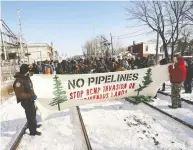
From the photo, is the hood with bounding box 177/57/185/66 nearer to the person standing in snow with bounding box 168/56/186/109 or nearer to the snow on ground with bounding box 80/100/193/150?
the person standing in snow with bounding box 168/56/186/109

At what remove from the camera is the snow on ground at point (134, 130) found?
5.48m

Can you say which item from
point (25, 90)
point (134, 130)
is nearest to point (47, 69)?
point (25, 90)

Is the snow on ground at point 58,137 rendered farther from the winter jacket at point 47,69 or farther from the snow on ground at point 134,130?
the winter jacket at point 47,69

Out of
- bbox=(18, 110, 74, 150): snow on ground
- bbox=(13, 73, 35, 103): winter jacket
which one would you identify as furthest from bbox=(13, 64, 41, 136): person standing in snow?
bbox=(18, 110, 74, 150): snow on ground

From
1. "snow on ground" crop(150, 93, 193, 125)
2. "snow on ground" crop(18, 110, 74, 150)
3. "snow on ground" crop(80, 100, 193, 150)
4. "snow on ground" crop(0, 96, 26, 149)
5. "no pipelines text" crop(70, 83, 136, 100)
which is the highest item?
"no pipelines text" crop(70, 83, 136, 100)

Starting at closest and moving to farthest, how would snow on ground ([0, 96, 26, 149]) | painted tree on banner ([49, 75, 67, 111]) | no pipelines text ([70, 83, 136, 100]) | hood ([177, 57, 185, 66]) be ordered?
snow on ground ([0, 96, 26, 149]), painted tree on banner ([49, 75, 67, 111]), no pipelines text ([70, 83, 136, 100]), hood ([177, 57, 185, 66])

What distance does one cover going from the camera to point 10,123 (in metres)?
8.26

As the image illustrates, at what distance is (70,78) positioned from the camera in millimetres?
7695

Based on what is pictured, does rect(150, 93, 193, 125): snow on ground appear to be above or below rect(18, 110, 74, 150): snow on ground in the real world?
above

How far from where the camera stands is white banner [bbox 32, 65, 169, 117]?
723 centimetres

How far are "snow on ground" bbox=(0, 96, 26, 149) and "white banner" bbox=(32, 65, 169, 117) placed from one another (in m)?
1.18

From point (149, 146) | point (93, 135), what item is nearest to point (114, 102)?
point (93, 135)

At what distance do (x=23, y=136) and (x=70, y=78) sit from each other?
228cm

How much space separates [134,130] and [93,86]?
2.29 m
